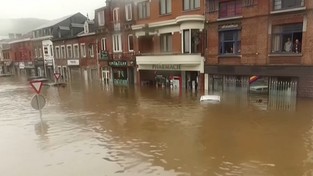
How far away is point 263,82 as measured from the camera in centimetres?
1841

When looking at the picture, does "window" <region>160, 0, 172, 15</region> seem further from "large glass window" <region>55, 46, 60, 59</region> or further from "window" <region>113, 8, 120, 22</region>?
"large glass window" <region>55, 46, 60, 59</region>

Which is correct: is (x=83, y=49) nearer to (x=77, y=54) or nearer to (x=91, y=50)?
(x=77, y=54)

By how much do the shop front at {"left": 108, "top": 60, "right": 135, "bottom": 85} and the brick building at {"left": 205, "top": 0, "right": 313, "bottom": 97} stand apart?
1033 cm

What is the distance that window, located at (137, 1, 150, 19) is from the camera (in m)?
25.9

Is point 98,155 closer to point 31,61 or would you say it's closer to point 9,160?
point 9,160

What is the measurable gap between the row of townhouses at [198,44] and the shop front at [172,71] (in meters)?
0.03

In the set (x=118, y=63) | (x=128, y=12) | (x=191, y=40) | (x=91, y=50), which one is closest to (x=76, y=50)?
(x=91, y=50)

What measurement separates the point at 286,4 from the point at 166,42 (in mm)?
11049

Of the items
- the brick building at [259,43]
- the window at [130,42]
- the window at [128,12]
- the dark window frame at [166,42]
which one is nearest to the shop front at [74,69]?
the window at [130,42]

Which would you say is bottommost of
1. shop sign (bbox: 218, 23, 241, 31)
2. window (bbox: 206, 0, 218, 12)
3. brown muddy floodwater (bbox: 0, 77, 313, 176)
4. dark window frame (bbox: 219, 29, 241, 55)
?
brown muddy floodwater (bbox: 0, 77, 313, 176)

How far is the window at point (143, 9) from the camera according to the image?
2592 centimetres

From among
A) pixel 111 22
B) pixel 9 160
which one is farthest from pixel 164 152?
pixel 111 22

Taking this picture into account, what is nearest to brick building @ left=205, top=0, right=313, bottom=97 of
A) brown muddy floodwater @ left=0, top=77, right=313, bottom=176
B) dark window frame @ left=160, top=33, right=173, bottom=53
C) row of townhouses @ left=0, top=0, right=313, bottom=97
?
row of townhouses @ left=0, top=0, right=313, bottom=97

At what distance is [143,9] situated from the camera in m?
26.5
